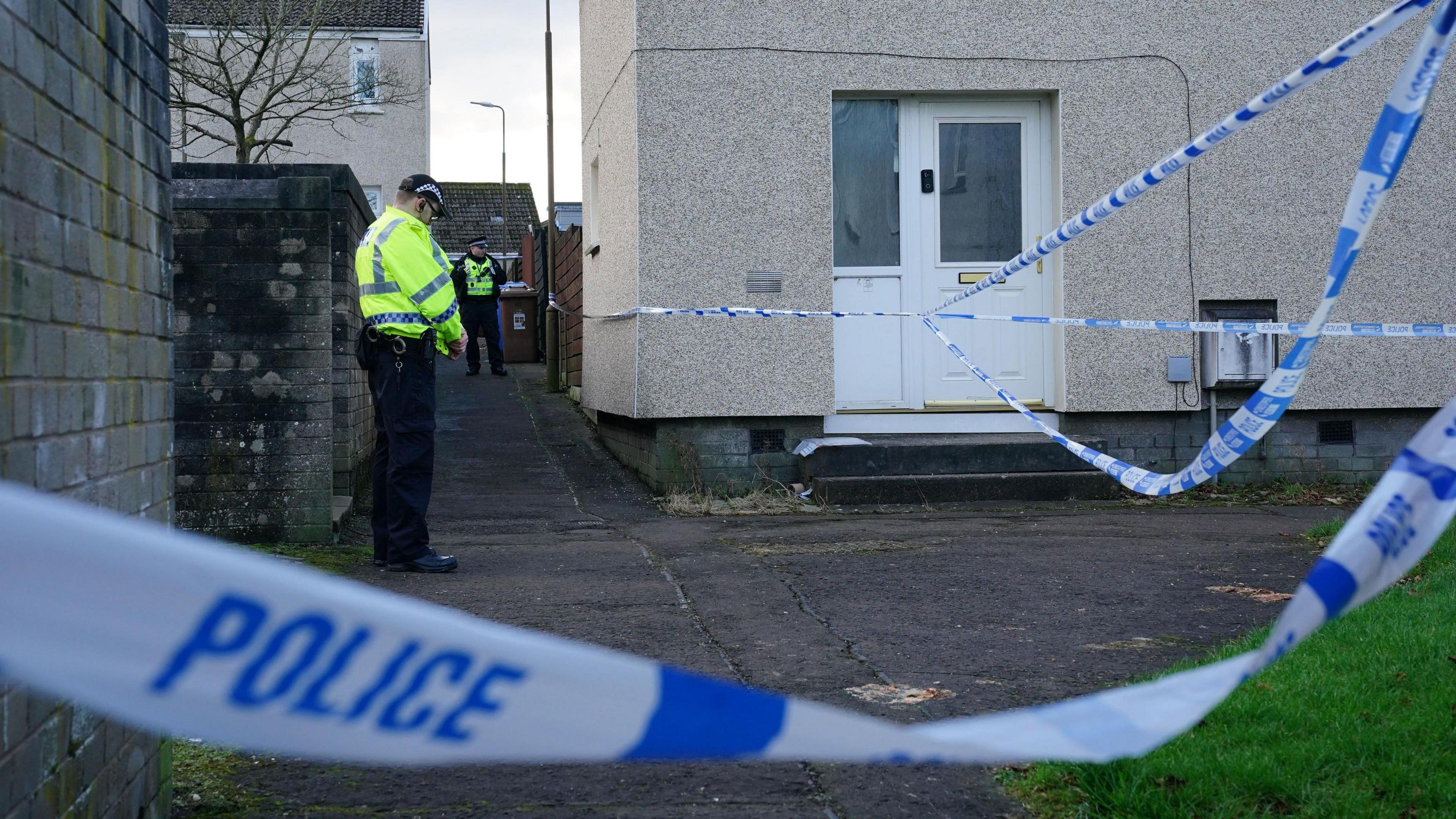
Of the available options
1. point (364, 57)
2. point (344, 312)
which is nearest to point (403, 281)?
point (344, 312)

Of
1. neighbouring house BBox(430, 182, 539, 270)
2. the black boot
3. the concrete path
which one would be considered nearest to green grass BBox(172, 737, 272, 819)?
the concrete path

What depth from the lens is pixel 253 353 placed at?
269 inches

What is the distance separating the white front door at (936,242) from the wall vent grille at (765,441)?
58 cm

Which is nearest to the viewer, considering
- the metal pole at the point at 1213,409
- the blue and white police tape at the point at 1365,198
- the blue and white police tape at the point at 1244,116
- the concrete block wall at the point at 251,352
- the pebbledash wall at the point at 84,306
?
the pebbledash wall at the point at 84,306

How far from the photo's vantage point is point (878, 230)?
948 centimetres

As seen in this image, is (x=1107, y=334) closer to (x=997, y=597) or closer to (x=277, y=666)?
(x=997, y=597)

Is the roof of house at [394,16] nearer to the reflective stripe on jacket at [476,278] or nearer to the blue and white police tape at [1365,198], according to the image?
the reflective stripe on jacket at [476,278]

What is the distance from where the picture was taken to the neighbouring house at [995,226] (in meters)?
8.98

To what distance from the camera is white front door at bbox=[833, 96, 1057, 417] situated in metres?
9.42

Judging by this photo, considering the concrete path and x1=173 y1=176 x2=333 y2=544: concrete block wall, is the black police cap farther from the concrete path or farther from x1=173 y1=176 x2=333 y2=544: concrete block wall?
the concrete path

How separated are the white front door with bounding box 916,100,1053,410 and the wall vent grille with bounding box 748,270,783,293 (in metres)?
1.15

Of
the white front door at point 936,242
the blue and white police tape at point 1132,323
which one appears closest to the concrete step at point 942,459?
the white front door at point 936,242

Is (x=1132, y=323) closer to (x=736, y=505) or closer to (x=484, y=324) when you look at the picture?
(x=736, y=505)

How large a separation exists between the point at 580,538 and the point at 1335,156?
6.26 meters
